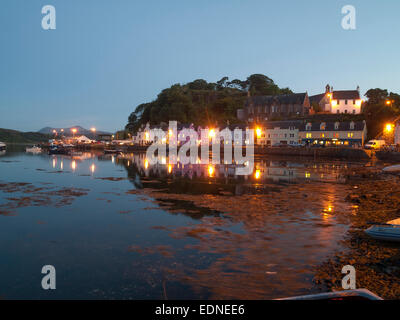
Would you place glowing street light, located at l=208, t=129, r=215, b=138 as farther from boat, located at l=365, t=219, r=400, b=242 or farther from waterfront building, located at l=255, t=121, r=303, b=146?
boat, located at l=365, t=219, r=400, b=242

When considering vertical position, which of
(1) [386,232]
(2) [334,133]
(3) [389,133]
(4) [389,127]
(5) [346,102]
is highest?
(5) [346,102]

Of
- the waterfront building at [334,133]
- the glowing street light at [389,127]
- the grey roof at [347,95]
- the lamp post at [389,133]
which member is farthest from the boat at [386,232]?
the grey roof at [347,95]

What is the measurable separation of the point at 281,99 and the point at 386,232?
358 feet

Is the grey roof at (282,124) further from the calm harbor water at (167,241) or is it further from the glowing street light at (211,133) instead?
the calm harbor water at (167,241)

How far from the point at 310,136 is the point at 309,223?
83694mm

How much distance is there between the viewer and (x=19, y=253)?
14.4 meters

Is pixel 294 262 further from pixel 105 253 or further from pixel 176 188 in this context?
pixel 176 188

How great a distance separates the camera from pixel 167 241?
1602 cm

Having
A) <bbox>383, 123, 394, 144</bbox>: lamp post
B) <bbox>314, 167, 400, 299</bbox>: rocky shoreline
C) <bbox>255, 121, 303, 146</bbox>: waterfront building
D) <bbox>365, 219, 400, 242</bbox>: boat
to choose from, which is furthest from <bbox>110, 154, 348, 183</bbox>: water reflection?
<bbox>255, 121, 303, 146</bbox>: waterfront building

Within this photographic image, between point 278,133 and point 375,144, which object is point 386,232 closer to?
point 375,144

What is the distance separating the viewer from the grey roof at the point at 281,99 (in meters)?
114

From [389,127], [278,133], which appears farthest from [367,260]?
[278,133]

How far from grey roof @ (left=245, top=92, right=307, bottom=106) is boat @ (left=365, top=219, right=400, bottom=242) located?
103894 mm
